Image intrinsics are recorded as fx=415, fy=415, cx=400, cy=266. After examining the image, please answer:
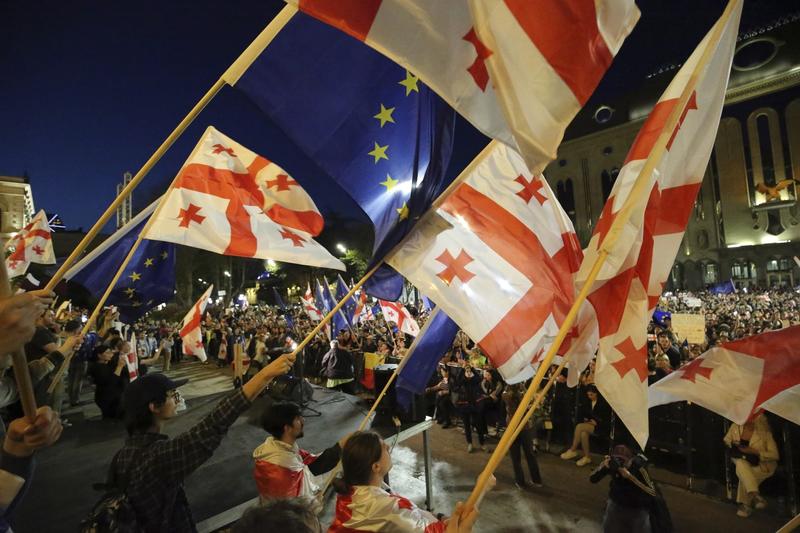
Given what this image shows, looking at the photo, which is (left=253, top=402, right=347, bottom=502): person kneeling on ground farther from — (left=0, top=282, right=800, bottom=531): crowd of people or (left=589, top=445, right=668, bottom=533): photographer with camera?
(left=589, top=445, right=668, bottom=533): photographer with camera

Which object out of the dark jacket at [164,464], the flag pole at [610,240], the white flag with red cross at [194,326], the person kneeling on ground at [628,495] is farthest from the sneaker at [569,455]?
the white flag with red cross at [194,326]

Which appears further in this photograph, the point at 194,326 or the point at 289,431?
the point at 194,326

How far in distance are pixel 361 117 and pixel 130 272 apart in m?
4.38

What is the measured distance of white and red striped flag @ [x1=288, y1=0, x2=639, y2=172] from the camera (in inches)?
82.3

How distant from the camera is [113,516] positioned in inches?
85.3

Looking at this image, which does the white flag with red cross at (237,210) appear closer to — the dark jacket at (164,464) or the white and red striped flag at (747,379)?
the dark jacket at (164,464)

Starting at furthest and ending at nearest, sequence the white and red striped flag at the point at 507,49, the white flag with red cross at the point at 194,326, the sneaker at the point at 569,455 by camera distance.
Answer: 1. the white flag with red cross at the point at 194,326
2. the sneaker at the point at 569,455
3. the white and red striped flag at the point at 507,49

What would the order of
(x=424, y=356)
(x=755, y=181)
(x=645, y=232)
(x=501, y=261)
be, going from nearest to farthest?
(x=645, y=232), (x=501, y=261), (x=424, y=356), (x=755, y=181)

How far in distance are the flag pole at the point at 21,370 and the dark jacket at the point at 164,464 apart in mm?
894

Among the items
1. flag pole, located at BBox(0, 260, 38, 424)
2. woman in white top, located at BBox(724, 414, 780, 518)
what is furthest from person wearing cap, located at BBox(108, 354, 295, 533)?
woman in white top, located at BBox(724, 414, 780, 518)

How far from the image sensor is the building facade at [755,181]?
150ft

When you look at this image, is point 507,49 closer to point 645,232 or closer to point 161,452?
point 645,232

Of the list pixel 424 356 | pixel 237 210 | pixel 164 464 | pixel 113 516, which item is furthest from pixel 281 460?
pixel 237 210

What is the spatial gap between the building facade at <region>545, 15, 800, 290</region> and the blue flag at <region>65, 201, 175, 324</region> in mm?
47448
